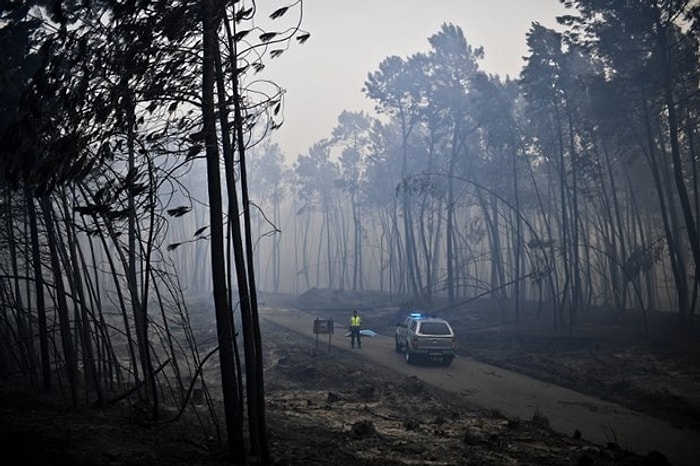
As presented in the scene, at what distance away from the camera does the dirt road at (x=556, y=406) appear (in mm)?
10258

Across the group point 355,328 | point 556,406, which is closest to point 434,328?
point 355,328

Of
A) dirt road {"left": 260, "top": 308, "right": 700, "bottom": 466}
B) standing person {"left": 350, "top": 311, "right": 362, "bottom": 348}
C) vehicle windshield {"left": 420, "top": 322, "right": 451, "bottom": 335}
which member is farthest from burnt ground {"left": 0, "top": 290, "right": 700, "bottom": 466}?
vehicle windshield {"left": 420, "top": 322, "right": 451, "bottom": 335}

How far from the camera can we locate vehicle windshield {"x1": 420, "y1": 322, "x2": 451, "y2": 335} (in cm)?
2012

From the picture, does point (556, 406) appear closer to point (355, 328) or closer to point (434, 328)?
point (434, 328)

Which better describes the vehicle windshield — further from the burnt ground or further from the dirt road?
the burnt ground

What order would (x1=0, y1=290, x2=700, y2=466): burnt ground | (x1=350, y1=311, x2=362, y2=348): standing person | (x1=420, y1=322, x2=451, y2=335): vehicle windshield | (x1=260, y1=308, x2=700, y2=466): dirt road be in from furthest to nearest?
1. (x1=350, y1=311, x2=362, y2=348): standing person
2. (x1=420, y1=322, x2=451, y2=335): vehicle windshield
3. (x1=260, y1=308, x2=700, y2=466): dirt road
4. (x1=0, y1=290, x2=700, y2=466): burnt ground

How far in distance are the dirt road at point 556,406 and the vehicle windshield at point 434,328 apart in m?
1.48

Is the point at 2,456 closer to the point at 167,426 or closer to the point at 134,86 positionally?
the point at 167,426

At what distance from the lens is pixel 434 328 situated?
66.4 feet

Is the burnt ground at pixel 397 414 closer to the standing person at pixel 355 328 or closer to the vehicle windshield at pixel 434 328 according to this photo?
the standing person at pixel 355 328

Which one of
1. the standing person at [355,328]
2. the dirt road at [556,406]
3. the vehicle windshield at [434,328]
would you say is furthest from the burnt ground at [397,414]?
the vehicle windshield at [434,328]

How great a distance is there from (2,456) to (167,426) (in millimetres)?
3244

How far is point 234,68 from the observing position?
6844 mm

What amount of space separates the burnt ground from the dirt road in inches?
30.1
